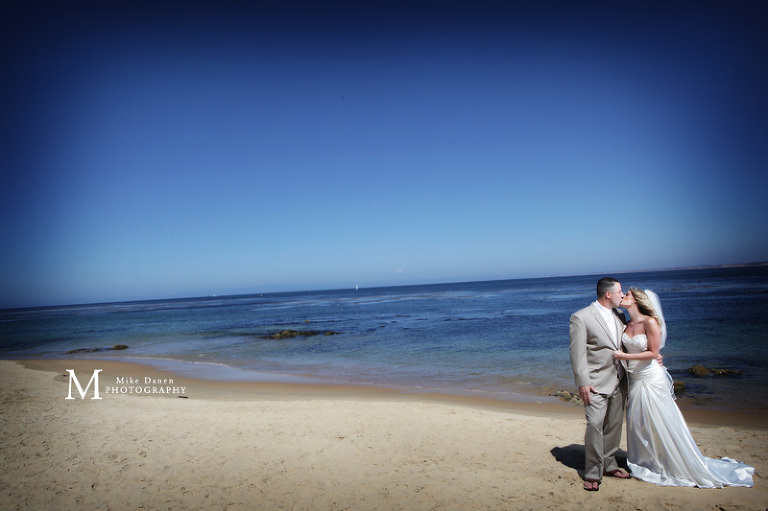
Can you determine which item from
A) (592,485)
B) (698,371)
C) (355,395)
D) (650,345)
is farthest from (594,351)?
(698,371)

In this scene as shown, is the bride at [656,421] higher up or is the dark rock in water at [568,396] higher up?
the bride at [656,421]

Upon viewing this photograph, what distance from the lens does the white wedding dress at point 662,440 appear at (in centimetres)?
427

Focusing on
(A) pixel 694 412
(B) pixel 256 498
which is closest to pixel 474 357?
(A) pixel 694 412

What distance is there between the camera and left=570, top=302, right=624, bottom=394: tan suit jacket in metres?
4.31

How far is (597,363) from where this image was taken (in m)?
4.36

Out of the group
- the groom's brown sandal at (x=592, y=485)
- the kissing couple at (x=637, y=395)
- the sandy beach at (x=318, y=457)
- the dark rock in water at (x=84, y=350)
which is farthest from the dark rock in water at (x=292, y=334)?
the kissing couple at (x=637, y=395)

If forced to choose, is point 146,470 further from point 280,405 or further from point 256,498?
point 280,405

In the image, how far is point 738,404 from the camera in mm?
8539

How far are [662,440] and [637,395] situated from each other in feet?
1.56

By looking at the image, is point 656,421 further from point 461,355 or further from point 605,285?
point 461,355

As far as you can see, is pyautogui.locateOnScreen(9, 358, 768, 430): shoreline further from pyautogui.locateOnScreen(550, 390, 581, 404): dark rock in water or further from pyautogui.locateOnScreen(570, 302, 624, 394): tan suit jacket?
pyautogui.locateOnScreen(570, 302, 624, 394): tan suit jacket

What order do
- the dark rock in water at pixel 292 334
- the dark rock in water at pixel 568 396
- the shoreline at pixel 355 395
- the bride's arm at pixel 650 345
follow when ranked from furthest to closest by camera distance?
1. the dark rock in water at pixel 292 334
2. the dark rock in water at pixel 568 396
3. the shoreline at pixel 355 395
4. the bride's arm at pixel 650 345

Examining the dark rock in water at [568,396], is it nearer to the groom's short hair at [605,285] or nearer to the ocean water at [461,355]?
the ocean water at [461,355]

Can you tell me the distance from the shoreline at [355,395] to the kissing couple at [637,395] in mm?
3558
